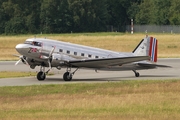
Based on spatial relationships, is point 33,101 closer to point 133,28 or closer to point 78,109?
point 78,109

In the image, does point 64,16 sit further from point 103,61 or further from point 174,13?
point 103,61

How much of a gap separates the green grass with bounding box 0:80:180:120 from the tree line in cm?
8570

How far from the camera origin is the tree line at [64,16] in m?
117

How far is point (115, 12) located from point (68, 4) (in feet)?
68.2

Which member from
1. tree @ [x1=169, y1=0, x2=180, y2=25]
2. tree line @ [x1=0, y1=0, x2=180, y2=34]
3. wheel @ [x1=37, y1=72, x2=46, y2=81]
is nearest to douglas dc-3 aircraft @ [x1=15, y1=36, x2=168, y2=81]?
wheel @ [x1=37, y1=72, x2=46, y2=81]

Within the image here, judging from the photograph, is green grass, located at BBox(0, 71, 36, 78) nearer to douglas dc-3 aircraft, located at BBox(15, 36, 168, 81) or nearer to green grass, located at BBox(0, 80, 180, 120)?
douglas dc-3 aircraft, located at BBox(15, 36, 168, 81)

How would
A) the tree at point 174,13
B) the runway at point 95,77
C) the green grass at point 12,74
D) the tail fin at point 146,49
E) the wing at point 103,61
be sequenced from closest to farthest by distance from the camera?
the runway at point 95,77, the wing at point 103,61, the tail fin at point 146,49, the green grass at point 12,74, the tree at point 174,13

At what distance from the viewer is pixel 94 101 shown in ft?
82.3

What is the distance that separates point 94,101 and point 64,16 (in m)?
95.4

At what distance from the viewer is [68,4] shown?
121 meters

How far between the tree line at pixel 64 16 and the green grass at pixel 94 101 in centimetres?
8570

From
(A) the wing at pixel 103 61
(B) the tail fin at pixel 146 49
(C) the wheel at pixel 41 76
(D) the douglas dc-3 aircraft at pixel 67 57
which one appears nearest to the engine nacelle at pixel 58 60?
(D) the douglas dc-3 aircraft at pixel 67 57

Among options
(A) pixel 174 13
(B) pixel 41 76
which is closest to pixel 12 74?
(B) pixel 41 76

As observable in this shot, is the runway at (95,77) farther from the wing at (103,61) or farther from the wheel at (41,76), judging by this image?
the wing at (103,61)
